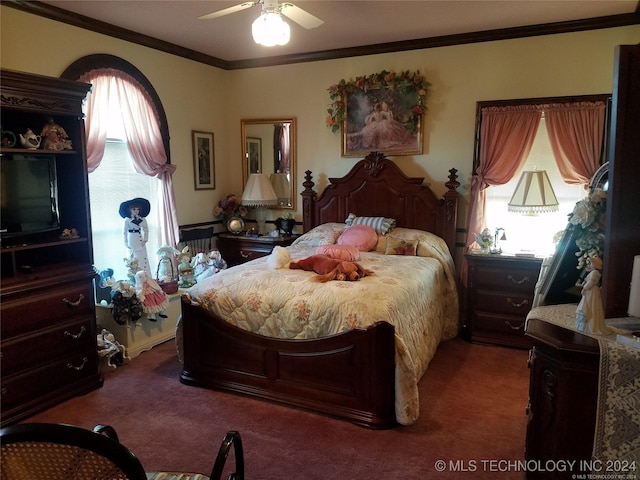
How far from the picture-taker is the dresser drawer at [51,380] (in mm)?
2705

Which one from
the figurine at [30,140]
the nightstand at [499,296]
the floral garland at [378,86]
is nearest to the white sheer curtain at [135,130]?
the figurine at [30,140]

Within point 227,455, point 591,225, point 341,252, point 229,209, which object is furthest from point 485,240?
point 227,455

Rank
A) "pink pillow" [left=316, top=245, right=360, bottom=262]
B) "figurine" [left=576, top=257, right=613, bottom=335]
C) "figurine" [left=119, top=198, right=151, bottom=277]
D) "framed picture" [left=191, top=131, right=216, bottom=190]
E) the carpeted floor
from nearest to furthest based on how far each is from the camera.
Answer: "figurine" [left=576, top=257, right=613, bottom=335], the carpeted floor, "pink pillow" [left=316, top=245, right=360, bottom=262], "figurine" [left=119, top=198, right=151, bottom=277], "framed picture" [left=191, top=131, right=216, bottom=190]

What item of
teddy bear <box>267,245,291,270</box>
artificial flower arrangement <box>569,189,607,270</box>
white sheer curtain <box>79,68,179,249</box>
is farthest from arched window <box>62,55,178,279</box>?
artificial flower arrangement <box>569,189,607,270</box>

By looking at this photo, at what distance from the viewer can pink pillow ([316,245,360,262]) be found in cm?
350

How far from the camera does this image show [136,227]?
3.98 m

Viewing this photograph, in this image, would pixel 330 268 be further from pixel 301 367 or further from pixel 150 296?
pixel 150 296

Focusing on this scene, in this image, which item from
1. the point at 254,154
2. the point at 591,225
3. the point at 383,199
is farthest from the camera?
the point at 254,154

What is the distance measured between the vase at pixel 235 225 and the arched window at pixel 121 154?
27.5 inches

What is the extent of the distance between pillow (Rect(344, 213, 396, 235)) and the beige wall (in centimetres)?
58

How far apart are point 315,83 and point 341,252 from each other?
2202mm

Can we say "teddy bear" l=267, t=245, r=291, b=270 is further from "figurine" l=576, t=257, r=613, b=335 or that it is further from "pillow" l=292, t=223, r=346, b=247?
"figurine" l=576, t=257, r=613, b=335

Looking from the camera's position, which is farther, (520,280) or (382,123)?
(382,123)

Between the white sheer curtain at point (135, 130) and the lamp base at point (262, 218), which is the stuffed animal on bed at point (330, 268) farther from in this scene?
the lamp base at point (262, 218)
